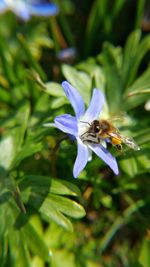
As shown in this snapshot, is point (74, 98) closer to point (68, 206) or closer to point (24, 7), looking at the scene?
point (68, 206)

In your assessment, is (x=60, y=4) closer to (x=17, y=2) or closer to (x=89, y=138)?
(x=17, y=2)

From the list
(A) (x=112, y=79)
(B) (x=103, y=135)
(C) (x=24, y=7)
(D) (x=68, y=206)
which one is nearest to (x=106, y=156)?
(B) (x=103, y=135)

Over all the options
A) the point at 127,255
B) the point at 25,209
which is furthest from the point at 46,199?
the point at 127,255

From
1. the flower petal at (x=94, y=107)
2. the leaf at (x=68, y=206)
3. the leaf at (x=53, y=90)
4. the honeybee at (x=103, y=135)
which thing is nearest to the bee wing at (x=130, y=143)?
the honeybee at (x=103, y=135)

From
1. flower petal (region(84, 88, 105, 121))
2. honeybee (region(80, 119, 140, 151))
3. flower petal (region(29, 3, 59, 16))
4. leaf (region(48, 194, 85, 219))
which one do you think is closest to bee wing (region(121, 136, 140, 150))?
honeybee (region(80, 119, 140, 151))

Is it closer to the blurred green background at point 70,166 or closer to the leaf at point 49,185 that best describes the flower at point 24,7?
the blurred green background at point 70,166

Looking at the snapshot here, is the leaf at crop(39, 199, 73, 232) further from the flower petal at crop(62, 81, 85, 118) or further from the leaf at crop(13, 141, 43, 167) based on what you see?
the flower petal at crop(62, 81, 85, 118)
